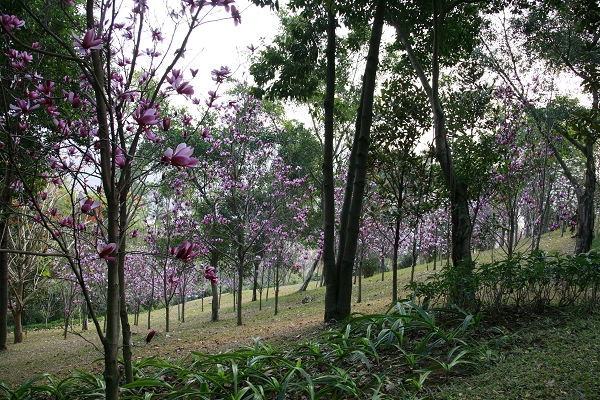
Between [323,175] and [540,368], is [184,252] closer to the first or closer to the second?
[540,368]

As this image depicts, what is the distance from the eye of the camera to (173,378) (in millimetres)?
3686

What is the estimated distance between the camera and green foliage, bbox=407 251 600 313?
14.0 feet

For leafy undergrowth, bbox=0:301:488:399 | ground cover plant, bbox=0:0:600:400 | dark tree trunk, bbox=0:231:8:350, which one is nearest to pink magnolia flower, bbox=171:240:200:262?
ground cover plant, bbox=0:0:600:400

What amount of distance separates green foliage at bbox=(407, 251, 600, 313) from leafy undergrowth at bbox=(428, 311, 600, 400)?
1.40 ft

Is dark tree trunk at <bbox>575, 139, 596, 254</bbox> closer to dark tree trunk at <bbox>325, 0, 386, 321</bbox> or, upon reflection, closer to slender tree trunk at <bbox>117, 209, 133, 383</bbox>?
dark tree trunk at <bbox>325, 0, 386, 321</bbox>

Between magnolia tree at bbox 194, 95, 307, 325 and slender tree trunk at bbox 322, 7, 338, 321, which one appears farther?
magnolia tree at bbox 194, 95, 307, 325

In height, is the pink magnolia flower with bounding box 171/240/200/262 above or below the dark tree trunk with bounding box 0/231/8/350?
above

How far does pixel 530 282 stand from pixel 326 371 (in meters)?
2.30

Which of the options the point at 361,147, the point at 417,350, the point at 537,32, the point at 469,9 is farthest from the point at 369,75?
the point at 537,32

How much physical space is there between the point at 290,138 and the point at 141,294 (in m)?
10.6

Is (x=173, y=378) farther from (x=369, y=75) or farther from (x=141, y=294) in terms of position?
(x=141, y=294)

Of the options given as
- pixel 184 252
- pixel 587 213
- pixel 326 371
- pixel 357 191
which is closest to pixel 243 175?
pixel 357 191

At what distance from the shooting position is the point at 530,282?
14.1 feet

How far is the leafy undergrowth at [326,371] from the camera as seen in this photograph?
2896mm
